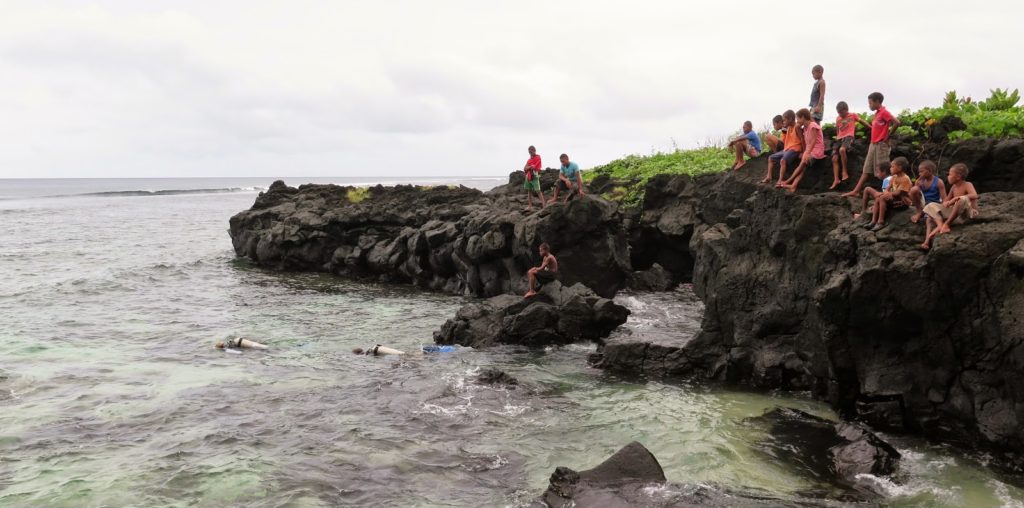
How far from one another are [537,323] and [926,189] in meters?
10.9

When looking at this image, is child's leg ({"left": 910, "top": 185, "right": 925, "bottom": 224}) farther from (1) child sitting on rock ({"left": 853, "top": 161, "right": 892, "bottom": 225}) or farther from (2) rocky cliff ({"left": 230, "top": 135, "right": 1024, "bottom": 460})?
(1) child sitting on rock ({"left": 853, "top": 161, "right": 892, "bottom": 225})

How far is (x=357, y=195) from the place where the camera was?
43.5 meters

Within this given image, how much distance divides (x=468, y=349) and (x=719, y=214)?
1084 centimetres

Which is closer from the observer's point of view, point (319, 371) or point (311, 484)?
point (311, 484)

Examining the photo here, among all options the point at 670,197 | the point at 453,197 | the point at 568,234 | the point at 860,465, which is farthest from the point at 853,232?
the point at 453,197

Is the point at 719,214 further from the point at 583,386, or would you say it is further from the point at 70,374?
the point at 70,374

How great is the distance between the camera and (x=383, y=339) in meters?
21.9

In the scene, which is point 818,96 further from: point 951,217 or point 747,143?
point 951,217

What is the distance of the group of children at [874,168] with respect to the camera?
464 inches

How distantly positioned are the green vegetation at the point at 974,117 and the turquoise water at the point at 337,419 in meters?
8.65

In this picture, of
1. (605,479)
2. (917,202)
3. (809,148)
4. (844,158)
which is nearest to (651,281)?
(809,148)

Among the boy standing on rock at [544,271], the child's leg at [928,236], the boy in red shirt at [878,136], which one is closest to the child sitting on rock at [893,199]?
the child's leg at [928,236]

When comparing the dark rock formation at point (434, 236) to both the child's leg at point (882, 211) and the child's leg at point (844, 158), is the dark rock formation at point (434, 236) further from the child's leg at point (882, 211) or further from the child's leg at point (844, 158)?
the child's leg at point (882, 211)

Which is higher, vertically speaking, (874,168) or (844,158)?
(844,158)
